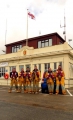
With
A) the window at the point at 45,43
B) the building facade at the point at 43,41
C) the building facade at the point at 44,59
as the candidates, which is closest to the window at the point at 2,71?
the building facade at the point at 44,59

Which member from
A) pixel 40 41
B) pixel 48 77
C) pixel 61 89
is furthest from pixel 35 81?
pixel 40 41

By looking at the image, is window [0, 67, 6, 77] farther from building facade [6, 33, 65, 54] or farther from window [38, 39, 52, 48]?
window [38, 39, 52, 48]

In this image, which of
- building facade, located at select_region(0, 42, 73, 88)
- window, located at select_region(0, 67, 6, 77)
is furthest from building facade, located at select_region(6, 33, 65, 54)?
window, located at select_region(0, 67, 6, 77)

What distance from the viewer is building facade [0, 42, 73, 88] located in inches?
830

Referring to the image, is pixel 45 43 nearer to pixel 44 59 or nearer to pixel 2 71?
pixel 44 59

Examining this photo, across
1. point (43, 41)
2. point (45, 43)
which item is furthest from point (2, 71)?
point (45, 43)

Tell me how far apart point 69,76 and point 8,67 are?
36.2 ft

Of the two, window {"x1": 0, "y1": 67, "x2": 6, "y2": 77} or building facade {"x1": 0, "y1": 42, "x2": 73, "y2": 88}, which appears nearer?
building facade {"x1": 0, "y1": 42, "x2": 73, "y2": 88}

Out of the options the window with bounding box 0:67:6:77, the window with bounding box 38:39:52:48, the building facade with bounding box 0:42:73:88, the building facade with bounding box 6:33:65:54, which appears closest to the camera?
the building facade with bounding box 0:42:73:88

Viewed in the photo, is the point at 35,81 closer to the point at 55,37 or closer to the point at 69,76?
the point at 69,76

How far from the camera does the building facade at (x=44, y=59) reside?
2109 centimetres

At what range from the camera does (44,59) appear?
75.9 ft

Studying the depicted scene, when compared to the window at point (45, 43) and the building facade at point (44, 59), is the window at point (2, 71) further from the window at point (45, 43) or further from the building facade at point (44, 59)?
the window at point (45, 43)

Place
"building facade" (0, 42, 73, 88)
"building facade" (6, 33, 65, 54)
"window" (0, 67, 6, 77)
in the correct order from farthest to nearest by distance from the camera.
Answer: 1. "window" (0, 67, 6, 77)
2. "building facade" (6, 33, 65, 54)
3. "building facade" (0, 42, 73, 88)
